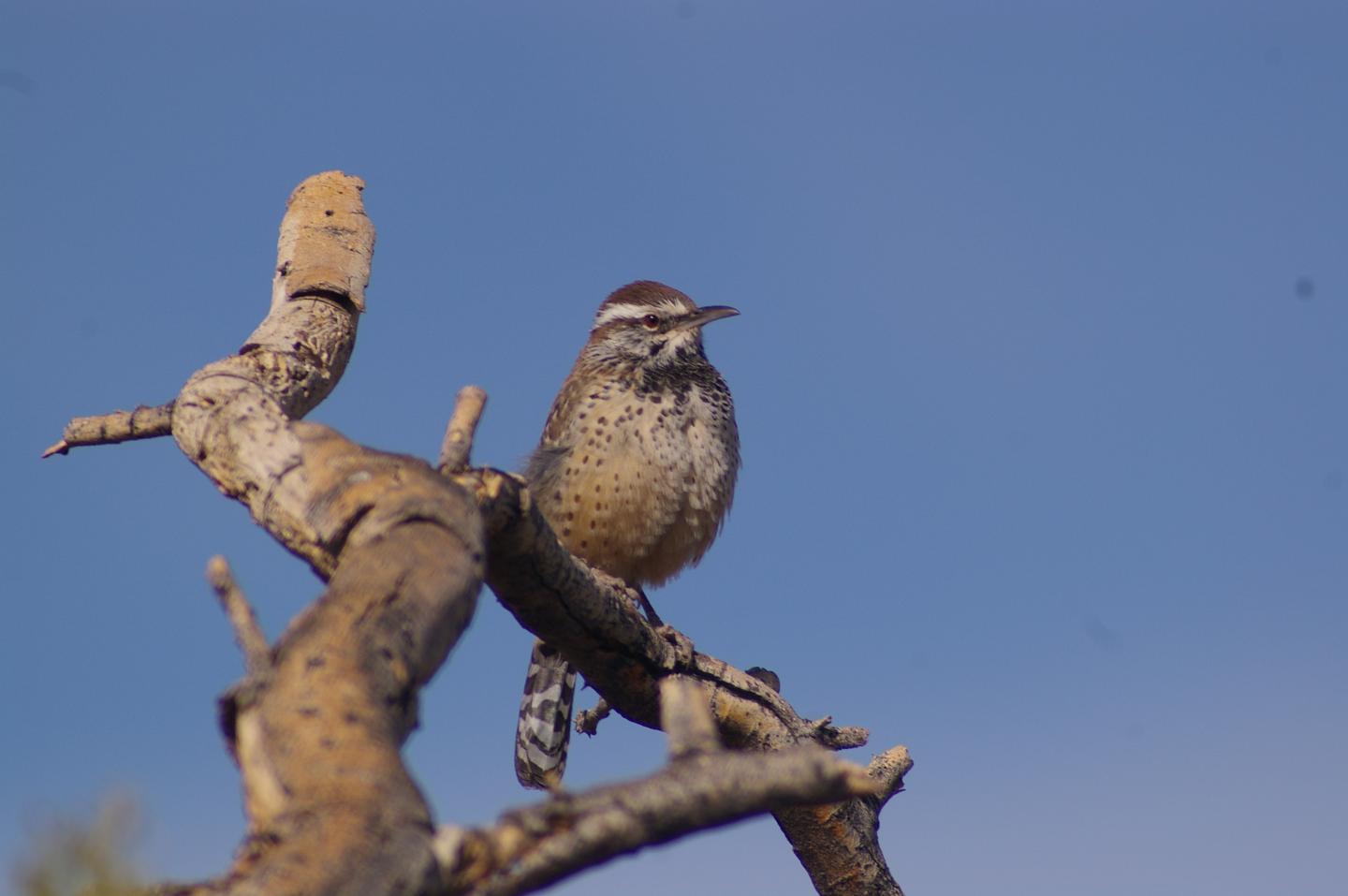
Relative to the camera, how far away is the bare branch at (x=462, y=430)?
319cm

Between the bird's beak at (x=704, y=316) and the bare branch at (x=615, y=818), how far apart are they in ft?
17.9

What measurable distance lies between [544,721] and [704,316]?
241 cm

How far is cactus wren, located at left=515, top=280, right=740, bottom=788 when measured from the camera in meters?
6.33

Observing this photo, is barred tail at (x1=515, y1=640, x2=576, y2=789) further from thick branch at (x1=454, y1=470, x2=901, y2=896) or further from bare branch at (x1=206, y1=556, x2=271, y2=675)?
bare branch at (x1=206, y1=556, x2=271, y2=675)

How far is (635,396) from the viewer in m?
6.82

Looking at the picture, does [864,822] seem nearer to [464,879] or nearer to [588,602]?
[588,602]

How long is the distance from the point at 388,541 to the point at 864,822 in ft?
10.1

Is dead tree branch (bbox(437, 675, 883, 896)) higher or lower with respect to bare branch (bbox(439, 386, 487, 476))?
lower

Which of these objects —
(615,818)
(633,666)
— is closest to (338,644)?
(615,818)

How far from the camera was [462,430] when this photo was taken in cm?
321

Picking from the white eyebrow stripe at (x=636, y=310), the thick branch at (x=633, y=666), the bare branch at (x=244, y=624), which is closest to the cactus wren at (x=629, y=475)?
the white eyebrow stripe at (x=636, y=310)

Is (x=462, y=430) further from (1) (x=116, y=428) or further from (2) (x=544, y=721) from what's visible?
(2) (x=544, y=721)

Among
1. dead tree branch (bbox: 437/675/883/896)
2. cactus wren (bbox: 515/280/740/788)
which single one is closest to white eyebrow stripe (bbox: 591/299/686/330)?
cactus wren (bbox: 515/280/740/788)

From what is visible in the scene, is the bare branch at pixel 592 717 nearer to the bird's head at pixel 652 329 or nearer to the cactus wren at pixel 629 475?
the cactus wren at pixel 629 475
